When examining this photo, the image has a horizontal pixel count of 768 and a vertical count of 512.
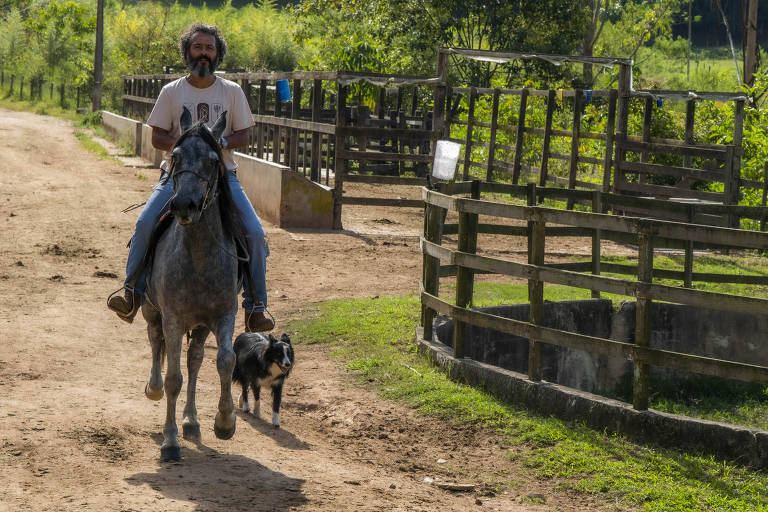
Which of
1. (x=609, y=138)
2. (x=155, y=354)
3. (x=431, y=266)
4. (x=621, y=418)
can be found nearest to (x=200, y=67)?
(x=155, y=354)

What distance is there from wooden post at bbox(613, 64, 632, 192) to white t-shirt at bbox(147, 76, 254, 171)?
12.1m

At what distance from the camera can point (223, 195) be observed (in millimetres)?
6176

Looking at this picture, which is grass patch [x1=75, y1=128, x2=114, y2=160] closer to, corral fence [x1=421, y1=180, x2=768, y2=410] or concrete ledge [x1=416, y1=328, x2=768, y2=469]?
corral fence [x1=421, y1=180, x2=768, y2=410]

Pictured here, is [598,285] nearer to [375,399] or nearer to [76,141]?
[375,399]

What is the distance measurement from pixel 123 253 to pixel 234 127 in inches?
327

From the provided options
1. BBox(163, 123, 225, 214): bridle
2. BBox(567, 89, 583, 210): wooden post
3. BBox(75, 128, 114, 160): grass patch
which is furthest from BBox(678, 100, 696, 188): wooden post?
BBox(75, 128, 114, 160): grass patch

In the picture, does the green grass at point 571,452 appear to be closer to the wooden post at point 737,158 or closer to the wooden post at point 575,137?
the wooden post at point 737,158

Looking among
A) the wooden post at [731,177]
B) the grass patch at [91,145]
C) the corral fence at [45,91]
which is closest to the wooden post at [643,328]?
the wooden post at [731,177]

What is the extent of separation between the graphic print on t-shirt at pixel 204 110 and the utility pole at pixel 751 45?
19.6 meters

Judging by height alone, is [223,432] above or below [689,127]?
below

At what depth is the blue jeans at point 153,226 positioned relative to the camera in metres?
6.47

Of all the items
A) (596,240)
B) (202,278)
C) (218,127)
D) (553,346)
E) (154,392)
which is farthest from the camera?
(596,240)

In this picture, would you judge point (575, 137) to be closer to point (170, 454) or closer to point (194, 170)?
point (170, 454)

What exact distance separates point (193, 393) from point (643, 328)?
10.5ft
